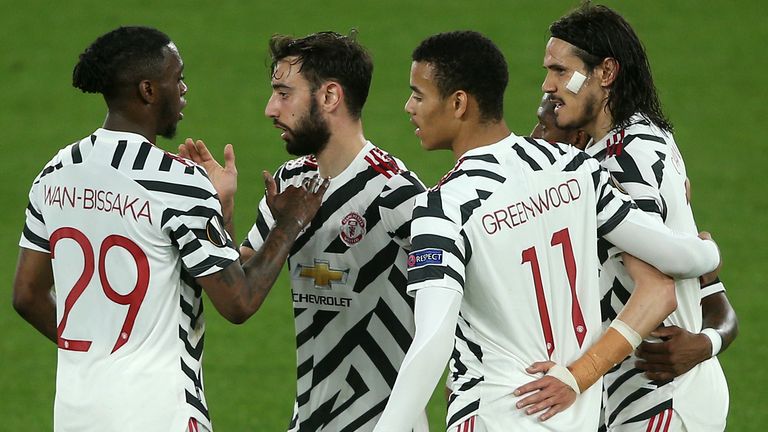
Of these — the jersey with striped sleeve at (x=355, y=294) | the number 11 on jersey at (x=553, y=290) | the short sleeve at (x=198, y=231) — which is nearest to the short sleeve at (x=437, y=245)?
the number 11 on jersey at (x=553, y=290)

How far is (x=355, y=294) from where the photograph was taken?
17.7 feet

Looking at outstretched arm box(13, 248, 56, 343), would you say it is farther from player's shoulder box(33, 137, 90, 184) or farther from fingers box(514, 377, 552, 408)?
fingers box(514, 377, 552, 408)

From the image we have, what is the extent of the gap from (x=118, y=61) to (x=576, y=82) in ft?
6.00

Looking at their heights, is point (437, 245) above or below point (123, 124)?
below

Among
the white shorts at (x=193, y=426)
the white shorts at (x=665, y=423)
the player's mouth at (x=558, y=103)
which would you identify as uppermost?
the player's mouth at (x=558, y=103)

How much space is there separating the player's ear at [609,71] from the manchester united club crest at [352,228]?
115cm

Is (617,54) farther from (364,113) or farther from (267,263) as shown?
(364,113)

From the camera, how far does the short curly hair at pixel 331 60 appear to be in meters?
5.44

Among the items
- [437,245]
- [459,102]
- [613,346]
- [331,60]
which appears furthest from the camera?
[331,60]

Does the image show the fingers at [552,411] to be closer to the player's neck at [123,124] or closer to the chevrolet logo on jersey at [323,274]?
the chevrolet logo on jersey at [323,274]

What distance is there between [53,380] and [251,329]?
1.79 meters

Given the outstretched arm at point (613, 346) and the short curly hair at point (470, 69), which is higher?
the short curly hair at point (470, 69)

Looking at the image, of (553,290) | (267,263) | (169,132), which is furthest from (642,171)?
(169,132)

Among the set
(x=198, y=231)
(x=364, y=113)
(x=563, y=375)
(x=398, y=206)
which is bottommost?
(x=563, y=375)
